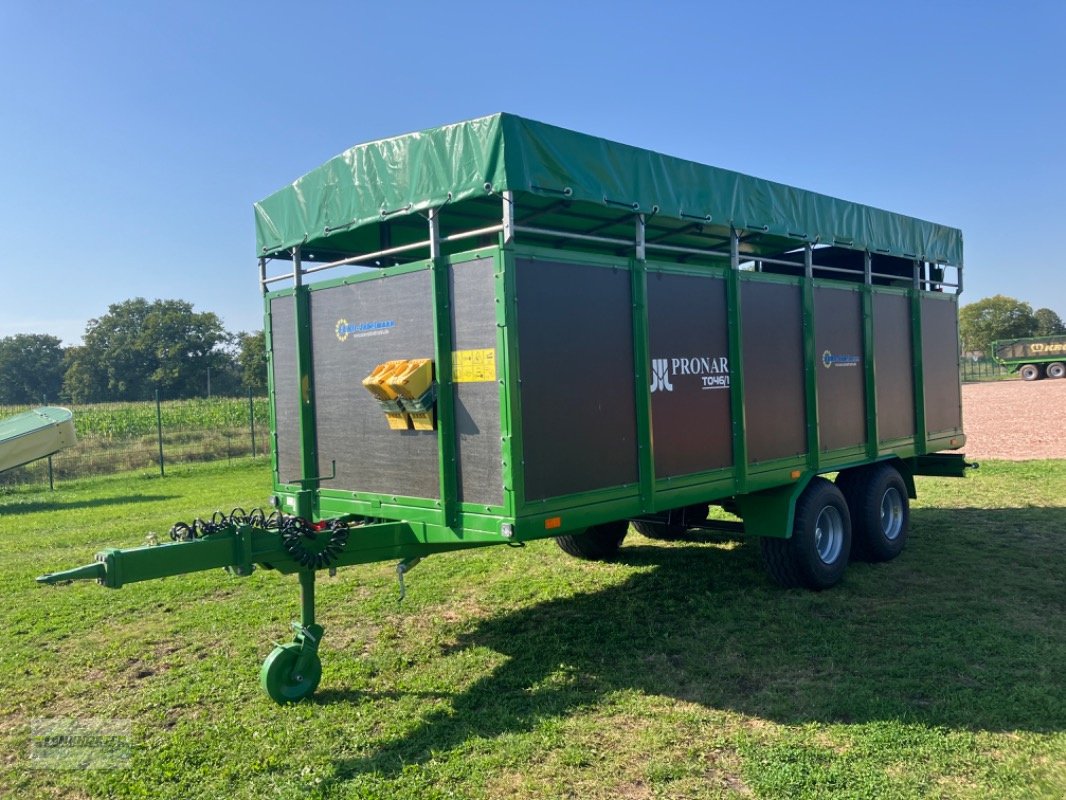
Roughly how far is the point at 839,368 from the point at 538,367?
380 centimetres

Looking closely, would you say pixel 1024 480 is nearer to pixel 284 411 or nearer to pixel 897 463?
pixel 897 463

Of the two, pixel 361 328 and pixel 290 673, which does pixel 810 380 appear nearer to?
pixel 361 328

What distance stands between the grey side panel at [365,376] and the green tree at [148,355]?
5169 cm

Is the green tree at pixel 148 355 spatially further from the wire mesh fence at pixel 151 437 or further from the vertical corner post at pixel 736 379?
the vertical corner post at pixel 736 379

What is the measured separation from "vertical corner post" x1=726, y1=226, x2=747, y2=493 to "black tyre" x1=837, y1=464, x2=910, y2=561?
82.6 inches

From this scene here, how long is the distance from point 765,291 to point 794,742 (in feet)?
11.4

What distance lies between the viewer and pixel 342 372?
536 cm

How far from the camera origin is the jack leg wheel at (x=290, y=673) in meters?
4.39

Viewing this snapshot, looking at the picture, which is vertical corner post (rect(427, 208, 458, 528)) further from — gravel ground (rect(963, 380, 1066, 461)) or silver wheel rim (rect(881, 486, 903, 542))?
gravel ground (rect(963, 380, 1066, 461))

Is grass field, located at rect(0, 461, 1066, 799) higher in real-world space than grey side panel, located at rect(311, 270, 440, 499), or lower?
lower

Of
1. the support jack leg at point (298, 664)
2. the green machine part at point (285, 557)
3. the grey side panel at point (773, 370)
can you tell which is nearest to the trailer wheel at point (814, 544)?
the grey side panel at point (773, 370)

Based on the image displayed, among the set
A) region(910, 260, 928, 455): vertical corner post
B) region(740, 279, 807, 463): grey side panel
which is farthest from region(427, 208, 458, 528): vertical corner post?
region(910, 260, 928, 455): vertical corner post

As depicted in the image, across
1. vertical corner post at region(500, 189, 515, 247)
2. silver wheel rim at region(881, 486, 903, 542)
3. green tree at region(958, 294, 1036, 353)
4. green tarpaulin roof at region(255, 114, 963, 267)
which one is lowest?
silver wheel rim at region(881, 486, 903, 542)

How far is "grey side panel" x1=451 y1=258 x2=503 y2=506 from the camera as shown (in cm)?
426
